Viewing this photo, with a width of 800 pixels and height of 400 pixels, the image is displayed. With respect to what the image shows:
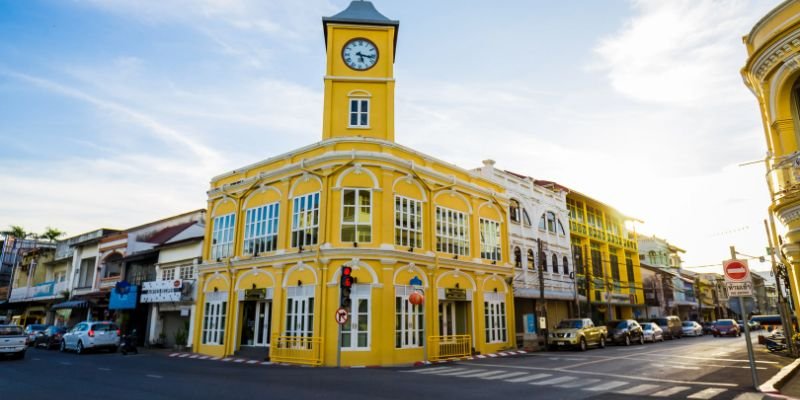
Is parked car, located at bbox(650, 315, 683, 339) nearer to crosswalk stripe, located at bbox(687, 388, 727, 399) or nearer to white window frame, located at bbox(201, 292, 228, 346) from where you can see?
crosswalk stripe, located at bbox(687, 388, 727, 399)

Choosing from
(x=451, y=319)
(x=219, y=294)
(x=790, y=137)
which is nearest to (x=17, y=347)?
(x=219, y=294)

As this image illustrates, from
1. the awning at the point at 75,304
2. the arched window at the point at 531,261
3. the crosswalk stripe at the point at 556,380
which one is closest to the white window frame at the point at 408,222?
the crosswalk stripe at the point at 556,380

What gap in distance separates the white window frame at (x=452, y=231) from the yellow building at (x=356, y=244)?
0.28 ft

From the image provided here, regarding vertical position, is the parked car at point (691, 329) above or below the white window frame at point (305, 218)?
below

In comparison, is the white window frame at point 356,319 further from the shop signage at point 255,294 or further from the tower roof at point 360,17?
the tower roof at point 360,17

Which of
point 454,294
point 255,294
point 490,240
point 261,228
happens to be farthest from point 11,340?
point 490,240

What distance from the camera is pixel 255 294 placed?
2156 centimetres

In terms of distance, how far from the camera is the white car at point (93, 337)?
23.9m

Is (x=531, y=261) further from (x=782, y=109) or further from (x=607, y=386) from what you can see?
(x=782, y=109)

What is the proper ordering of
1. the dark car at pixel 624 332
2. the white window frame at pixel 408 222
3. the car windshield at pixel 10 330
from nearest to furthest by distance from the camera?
the car windshield at pixel 10 330 < the white window frame at pixel 408 222 < the dark car at pixel 624 332

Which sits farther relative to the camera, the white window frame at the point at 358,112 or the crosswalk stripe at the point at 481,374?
the white window frame at the point at 358,112

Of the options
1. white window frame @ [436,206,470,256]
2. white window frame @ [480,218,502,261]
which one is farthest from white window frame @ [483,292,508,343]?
white window frame @ [436,206,470,256]

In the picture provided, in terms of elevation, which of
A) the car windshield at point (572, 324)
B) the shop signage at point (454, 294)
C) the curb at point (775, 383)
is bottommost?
the curb at point (775, 383)

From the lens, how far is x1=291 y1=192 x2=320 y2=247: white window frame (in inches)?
802
